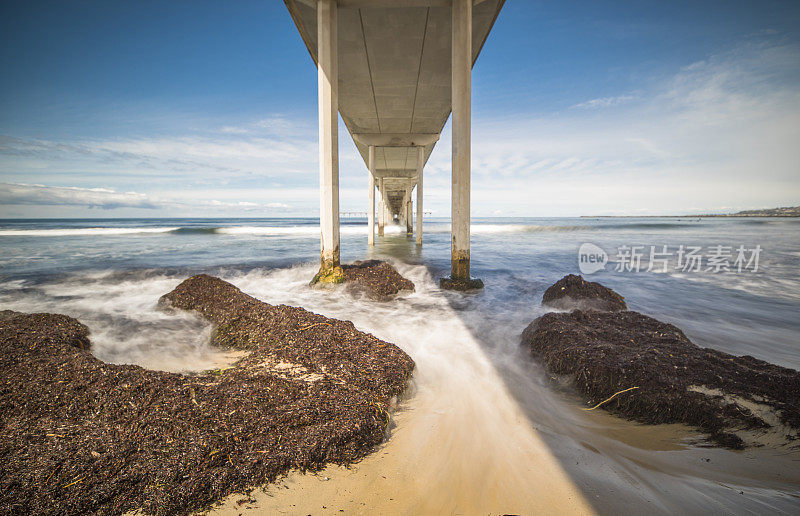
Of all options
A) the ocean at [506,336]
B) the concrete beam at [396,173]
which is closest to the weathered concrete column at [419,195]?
the ocean at [506,336]

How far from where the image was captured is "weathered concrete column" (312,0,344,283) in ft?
23.8

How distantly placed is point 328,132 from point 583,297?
6.11 metres

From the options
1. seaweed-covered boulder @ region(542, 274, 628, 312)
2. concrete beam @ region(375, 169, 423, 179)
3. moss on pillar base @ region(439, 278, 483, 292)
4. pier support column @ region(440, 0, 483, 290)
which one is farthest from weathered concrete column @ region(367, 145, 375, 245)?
seaweed-covered boulder @ region(542, 274, 628, 312)

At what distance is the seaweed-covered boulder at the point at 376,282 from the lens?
693cm

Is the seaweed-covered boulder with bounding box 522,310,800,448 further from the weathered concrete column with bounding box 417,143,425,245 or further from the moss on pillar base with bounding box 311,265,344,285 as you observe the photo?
the weathered concrete column with bounding box 417,143,425,245

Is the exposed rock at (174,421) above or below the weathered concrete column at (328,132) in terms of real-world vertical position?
below

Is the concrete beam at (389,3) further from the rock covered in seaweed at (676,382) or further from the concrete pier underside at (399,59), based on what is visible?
the rock covered in seaweed at (676,382)

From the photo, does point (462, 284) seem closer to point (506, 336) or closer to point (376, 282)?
point (376, 282)

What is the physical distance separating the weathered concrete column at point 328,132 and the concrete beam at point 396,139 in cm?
1201

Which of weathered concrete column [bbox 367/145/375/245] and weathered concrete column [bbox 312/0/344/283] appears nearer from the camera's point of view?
weathered concrete column [bbox 312/0/344/283]

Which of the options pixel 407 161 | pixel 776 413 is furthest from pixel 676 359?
pixel 407 161

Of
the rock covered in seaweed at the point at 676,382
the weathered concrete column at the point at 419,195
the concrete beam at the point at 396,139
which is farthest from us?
the weathered concrete column at the point at 419,195

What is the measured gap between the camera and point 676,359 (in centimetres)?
297

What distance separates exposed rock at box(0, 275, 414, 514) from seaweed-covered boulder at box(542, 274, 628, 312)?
385cm
